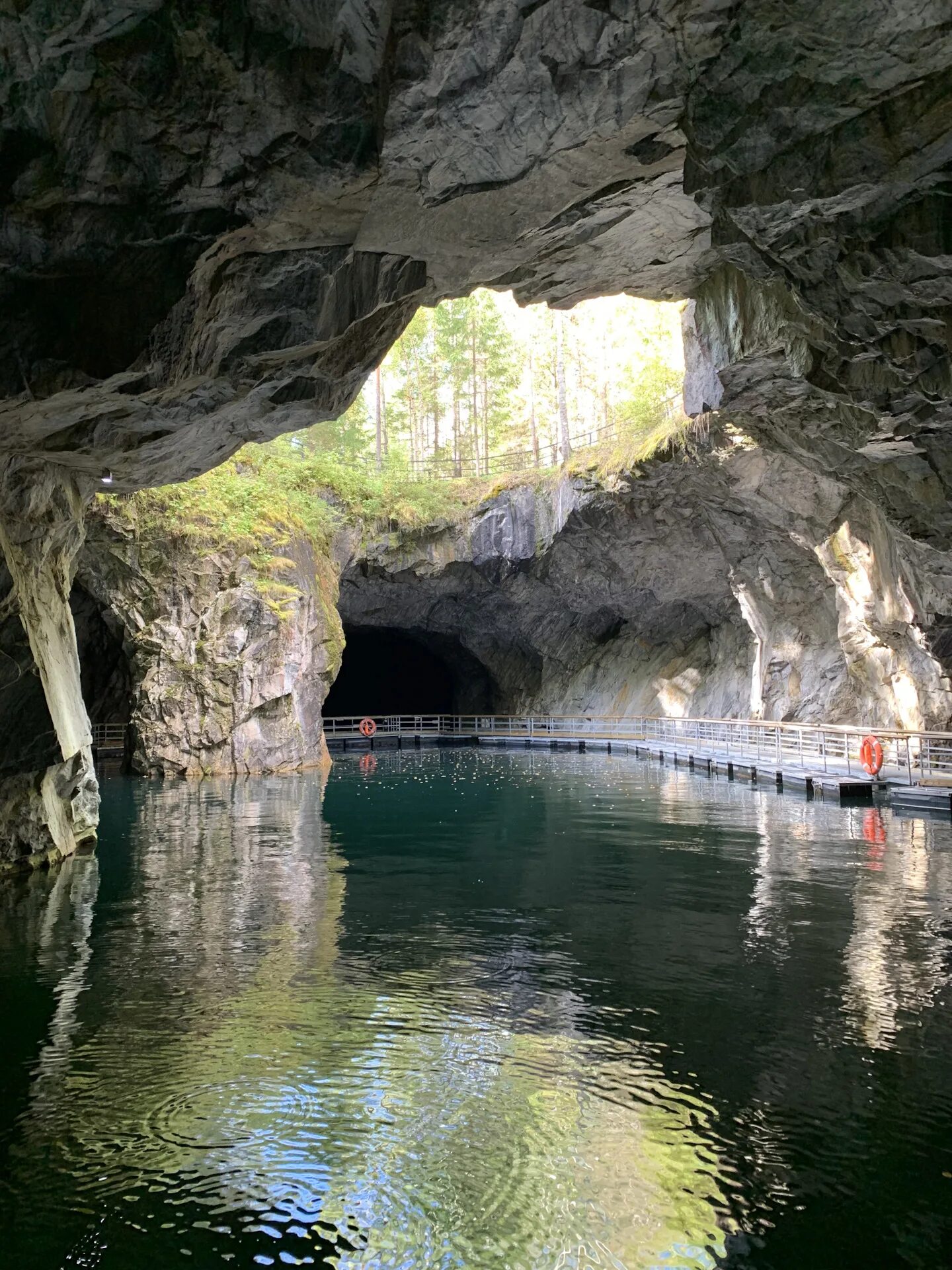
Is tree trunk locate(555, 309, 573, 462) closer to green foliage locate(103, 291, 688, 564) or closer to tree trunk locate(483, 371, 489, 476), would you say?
green foliage locate(103, 291, 688, 564)

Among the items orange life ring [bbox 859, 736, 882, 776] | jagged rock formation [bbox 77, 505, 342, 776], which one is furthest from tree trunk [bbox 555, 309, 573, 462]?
orange life ring [bbox 859, 736, 882, 776]

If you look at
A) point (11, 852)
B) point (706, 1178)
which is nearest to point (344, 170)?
point (706, 1178)

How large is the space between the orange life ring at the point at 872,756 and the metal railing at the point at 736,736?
263mm

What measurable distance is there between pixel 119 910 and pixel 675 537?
26944 millimetres

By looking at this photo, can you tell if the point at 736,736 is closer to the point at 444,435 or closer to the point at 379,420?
the point at 379,420

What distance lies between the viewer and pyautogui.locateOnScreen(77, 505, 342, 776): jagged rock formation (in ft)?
88.8

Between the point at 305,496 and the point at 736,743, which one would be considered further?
the point at 305,496

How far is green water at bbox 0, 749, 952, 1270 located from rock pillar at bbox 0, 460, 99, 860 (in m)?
1.17

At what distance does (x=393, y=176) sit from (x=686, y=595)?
104ft

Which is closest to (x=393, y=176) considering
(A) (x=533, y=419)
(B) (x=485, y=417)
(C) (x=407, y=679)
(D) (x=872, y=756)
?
(D) (x=872, y=756)

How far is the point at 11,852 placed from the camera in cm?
1322

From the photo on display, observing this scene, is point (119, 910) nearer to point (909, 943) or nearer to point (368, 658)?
point (909, 943)

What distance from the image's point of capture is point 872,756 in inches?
782

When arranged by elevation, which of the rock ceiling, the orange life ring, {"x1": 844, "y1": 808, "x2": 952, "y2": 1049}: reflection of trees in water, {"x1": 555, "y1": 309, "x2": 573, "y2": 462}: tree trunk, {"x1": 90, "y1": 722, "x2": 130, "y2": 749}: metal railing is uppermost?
{"x1": 555, "y1": 309, "x2": 573, "y2": 462}: tree trunk
